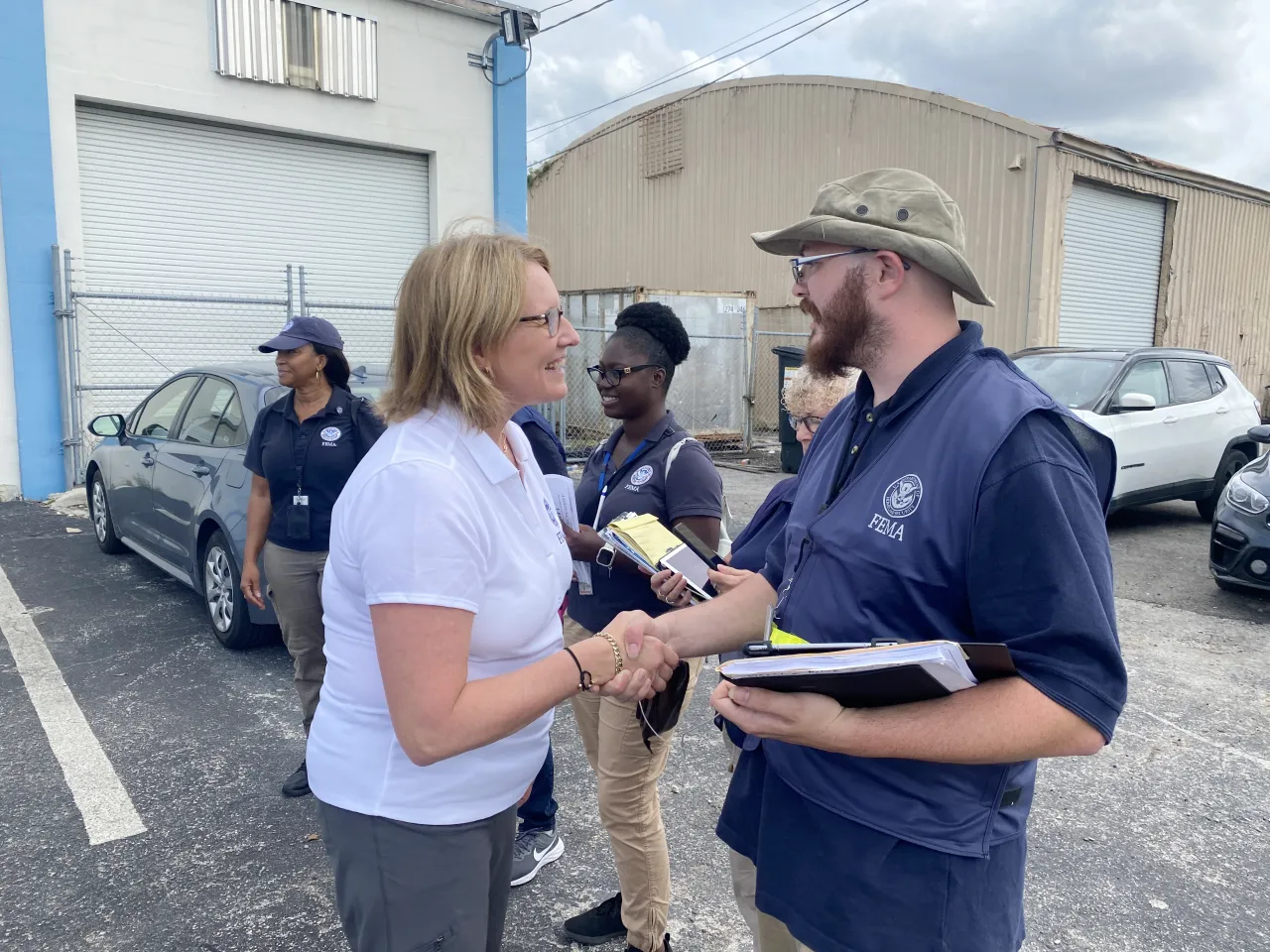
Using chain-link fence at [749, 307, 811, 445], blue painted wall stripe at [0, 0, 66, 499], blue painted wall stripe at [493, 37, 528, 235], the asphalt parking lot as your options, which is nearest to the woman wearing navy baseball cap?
the asphalt parking lot

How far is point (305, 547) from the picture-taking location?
388cm

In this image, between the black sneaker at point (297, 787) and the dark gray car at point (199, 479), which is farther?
the dark gray car at point (199, 479)

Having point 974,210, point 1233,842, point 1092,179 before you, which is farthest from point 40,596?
point 1092,179

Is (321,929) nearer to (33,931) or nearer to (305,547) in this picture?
(33,931)

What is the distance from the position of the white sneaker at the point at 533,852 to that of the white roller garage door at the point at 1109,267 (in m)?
13.4

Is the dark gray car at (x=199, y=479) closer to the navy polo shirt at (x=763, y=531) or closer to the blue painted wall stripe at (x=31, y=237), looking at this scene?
the navy polo shirt at (x=763, y=531)

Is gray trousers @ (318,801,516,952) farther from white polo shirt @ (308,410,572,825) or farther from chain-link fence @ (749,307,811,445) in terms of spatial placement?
chain-link fence @ (749,307,811,445)

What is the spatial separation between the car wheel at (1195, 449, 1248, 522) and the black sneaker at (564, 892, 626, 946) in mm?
9094

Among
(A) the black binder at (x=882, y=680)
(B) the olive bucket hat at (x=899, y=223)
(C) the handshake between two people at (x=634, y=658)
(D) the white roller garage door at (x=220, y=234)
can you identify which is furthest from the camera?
(D) the white roller garage door at (x=220, y=234)

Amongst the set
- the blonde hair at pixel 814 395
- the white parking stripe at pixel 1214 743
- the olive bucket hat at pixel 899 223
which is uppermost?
the olive bucket hat at pixel 899 223

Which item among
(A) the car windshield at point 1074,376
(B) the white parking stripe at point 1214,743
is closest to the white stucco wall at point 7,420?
(A) the car windshield at point 1074,376

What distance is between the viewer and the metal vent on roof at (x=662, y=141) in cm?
1817

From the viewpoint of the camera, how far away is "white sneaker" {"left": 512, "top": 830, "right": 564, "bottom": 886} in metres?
3.10

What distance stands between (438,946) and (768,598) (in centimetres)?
97
